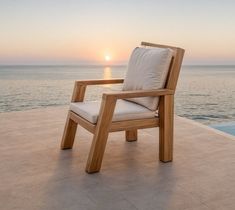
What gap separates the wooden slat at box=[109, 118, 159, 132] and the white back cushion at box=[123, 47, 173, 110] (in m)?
0.10

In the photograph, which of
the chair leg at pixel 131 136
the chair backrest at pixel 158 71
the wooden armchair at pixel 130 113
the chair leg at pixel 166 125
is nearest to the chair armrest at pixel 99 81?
the wooden armchair at pixel 130 113

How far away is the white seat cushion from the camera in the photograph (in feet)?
7.46

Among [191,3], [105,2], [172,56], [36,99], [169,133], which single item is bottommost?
[36,99]

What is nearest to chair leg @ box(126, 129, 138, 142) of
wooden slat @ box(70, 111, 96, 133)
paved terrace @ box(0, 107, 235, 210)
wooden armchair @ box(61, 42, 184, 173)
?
paved terrace @ box(0, 107, 235, 210)

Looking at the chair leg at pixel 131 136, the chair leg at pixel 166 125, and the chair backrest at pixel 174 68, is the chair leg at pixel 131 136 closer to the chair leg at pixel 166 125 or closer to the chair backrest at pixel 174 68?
the chair leg at pixel 166 125

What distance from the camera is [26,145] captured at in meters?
2.82

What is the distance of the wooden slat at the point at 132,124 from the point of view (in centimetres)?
228

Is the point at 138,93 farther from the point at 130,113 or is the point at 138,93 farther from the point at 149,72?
the point at 149,72

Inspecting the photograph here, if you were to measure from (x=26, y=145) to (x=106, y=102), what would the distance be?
1.06 metres

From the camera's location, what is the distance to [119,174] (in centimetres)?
223

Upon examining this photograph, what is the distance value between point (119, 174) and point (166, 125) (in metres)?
0.52

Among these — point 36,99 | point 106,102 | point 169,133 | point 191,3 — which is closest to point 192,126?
point 169,133

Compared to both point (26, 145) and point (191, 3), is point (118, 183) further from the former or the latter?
point (191, 3)

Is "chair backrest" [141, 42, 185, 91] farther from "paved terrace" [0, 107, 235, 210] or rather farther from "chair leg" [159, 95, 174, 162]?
"paved terrace" [0, 107, 235, 210]
